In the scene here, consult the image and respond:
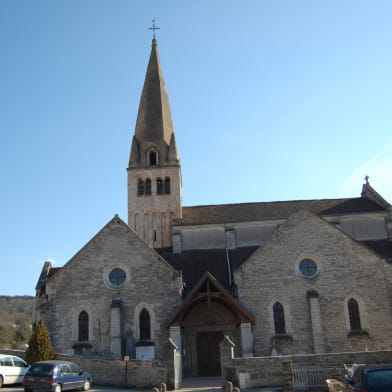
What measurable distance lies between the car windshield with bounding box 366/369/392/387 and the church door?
45.6 feet

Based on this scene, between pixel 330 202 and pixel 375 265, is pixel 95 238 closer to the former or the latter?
pixel 375 265

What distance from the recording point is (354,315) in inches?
1017

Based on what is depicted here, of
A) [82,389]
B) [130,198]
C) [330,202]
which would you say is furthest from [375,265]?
[130,198]

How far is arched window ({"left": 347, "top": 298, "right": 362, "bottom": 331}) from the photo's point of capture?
83.8ft

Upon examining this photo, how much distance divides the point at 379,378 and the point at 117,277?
17.1 metres

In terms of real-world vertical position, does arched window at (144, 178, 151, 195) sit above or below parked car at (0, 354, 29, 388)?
above

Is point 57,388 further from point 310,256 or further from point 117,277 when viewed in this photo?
point 310,256

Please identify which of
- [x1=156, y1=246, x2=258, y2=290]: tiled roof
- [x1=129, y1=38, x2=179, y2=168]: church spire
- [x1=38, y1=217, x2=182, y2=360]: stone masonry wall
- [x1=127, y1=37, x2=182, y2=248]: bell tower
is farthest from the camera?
[x1=129, y1=38, x2=179, y2=168]: church spire

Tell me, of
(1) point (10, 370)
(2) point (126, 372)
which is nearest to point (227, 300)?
(2) point (126, 372)

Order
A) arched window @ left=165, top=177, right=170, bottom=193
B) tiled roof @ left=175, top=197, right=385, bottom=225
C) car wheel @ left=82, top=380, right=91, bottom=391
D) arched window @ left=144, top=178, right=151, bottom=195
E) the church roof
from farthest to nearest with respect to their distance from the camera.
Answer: arched window @ left=144, top=178, right=151, bottom=195, arched window @ left=165, top=177, right=170, bottom=193, tiled roof @ left=175, top=197, right=385, bottom=225, the church roof, car wheel @ left=82, top=380, right=91, bottom=391

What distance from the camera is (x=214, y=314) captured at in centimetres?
2641

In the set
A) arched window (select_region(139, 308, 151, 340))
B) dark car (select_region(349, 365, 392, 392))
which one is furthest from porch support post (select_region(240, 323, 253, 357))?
dark car (select_region(349, 365, 392, 392))

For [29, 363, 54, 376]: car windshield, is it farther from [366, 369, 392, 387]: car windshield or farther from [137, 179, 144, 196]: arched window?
[137, 179, 144, 196]: arched window

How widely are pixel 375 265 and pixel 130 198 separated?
21.2 metres
